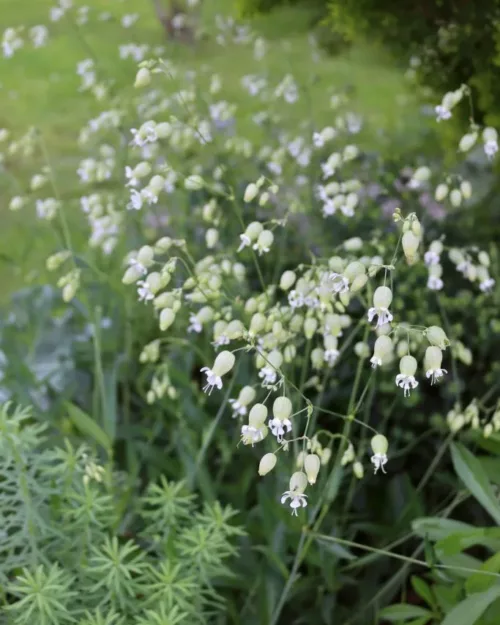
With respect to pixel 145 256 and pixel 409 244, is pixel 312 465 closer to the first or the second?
pixel 409 244

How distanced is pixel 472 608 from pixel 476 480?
18 cm

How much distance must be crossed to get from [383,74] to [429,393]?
117 cm

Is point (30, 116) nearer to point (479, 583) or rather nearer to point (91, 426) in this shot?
point (91, 426)

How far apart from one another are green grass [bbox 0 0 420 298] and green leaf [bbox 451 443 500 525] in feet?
4.65

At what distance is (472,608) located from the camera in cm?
86

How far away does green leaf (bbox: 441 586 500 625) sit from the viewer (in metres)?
0.85

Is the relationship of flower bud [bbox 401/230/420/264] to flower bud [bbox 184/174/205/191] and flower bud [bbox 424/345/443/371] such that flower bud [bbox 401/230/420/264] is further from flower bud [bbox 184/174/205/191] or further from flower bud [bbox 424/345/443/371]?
flower bud [bbox 184/174/205/191]

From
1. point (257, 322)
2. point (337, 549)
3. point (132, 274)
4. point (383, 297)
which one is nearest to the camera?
point (383, 297)

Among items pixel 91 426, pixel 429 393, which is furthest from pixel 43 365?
pixel 429 393

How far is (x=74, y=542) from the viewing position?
3.15ft

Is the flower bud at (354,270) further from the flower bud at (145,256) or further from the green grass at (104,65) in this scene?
the green grass at (104,65)

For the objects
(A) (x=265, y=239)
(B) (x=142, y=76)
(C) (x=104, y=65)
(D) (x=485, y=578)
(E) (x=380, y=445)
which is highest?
(B) (x=142, y=76)

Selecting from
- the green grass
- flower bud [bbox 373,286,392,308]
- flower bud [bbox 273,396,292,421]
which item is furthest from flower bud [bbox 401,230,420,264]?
the green grass

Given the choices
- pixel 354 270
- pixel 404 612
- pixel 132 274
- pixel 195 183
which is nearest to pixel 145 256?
pixel 132 274
